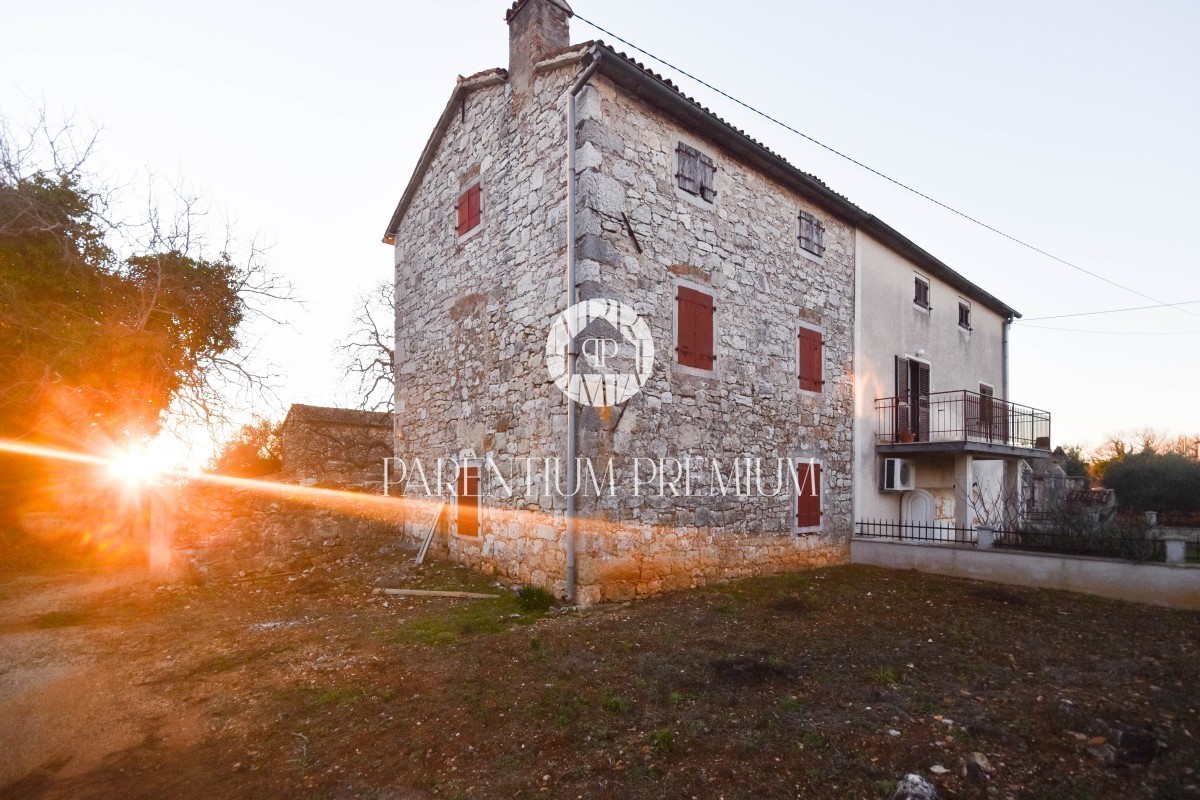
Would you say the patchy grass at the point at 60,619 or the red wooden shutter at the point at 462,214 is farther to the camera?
the red wooden shutter at the point at 462,214

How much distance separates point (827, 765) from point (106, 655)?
22.0ft

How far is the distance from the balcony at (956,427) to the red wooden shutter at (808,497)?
2253mm

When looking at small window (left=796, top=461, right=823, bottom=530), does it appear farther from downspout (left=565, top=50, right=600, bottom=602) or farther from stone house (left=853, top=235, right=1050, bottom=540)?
downspout (left=565, top=50, right=600, bottom=602)

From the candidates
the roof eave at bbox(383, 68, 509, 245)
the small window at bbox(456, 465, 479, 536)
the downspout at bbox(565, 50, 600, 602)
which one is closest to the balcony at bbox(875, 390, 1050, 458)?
the downspout at bbox(565, 50, 600, 602)

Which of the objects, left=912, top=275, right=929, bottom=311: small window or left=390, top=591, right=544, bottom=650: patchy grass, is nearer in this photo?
left=390, top=591, right=544, bottom=650: patchy grass

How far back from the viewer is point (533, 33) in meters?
8.28

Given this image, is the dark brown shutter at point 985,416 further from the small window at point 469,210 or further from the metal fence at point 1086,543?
the small window at point 469,210

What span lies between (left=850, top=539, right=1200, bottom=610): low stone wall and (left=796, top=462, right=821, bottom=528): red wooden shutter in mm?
1275

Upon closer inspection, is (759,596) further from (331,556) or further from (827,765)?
(331,556)

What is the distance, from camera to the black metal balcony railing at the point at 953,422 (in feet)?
38.5

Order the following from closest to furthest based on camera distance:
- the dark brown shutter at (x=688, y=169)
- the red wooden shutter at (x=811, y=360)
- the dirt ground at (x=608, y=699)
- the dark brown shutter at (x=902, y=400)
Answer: the dirt ground at (x=608, y=699)
the dark brown shutter at (x=688, y=169)
the red wooden shutter at (x=811, y=360)
the dark brown shutter at (x=902, y=400)

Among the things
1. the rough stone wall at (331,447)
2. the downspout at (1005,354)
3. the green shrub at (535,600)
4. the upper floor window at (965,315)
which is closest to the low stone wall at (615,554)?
the green shrub at (535,600)

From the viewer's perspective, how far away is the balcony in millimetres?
11414

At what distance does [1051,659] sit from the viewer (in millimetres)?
5340
